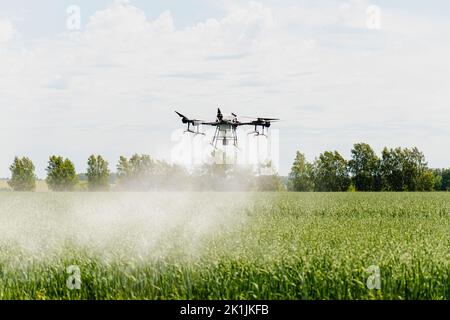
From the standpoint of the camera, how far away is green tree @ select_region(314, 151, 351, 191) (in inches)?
3829

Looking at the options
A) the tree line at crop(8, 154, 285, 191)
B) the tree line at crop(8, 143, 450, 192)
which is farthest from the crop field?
the tree line at crop(8, 143, 450, 192)

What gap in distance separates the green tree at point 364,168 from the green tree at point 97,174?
36.6 meters

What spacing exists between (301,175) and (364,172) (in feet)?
33.2

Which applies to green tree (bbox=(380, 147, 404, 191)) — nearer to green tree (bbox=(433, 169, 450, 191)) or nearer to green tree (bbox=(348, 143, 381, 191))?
green tree (bbox=(348, 143, 381, 191))

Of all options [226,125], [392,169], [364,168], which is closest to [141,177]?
[364,168]

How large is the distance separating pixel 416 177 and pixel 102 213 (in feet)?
249

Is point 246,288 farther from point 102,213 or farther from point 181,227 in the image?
point 102,213

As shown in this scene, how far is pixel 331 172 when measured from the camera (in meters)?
99.4

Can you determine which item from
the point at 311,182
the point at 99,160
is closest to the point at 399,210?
the point at 311,182

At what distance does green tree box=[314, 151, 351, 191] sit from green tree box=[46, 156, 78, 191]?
37.9 m

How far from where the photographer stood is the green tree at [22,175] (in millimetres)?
108625

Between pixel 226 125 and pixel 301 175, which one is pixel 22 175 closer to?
pixel 301 175
